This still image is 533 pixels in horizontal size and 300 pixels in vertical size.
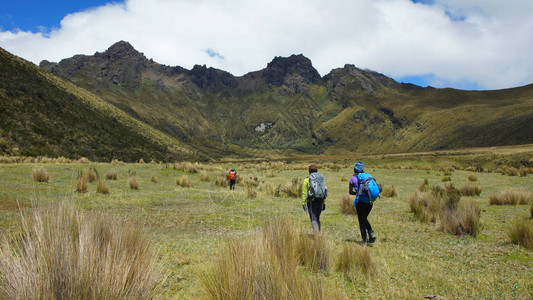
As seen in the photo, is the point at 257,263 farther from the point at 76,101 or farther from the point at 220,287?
the point at 76,101

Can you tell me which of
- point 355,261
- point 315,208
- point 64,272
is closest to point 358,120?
point 315,208

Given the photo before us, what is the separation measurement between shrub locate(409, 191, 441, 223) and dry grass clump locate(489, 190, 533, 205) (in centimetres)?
346

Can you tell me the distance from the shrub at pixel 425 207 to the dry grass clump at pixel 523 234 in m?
2.79

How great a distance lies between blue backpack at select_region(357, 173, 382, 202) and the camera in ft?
21.4

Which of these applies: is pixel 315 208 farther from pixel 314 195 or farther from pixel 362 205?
pixel 362 205

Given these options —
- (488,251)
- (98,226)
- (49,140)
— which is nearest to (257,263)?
(98,226)

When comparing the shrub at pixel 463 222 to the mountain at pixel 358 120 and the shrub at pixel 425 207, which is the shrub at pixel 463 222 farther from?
the mountain at pixel 358 120

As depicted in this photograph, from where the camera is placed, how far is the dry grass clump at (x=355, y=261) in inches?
182

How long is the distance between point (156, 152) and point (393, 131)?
4444 inches

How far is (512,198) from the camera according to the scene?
12.5 metres

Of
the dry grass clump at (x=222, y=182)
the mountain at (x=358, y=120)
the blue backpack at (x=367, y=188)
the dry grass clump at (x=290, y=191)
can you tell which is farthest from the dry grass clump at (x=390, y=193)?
the mountain at (x=358, y=120)

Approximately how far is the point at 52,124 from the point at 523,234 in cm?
4460

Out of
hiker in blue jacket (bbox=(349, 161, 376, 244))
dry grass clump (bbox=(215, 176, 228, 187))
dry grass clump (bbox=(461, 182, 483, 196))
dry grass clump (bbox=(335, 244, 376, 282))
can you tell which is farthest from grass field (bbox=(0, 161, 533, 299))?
dry grass clump (bbox=(215, 176, 228, 187))

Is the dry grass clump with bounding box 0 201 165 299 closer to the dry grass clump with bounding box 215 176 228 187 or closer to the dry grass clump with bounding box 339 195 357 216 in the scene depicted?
the dry grass clump with bounding box 339 195 357 216
